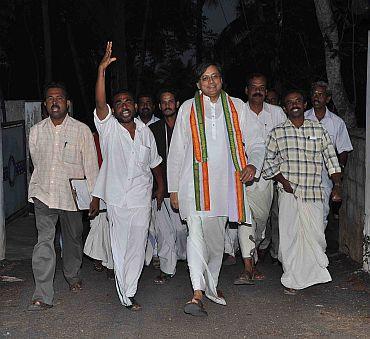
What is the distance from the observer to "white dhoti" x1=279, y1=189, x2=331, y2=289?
7.56 meters

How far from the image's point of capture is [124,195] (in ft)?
23.5

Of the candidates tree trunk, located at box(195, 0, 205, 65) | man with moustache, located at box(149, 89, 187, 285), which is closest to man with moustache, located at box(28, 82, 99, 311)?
man with moustache, located at box(149, 89, 187, 285)

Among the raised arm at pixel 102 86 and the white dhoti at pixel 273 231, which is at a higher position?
the raised arm at pixel 102 86

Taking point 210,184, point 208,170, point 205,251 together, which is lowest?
point 205,251

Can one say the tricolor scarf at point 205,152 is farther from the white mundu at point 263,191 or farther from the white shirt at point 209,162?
the white mundu at point 263,191

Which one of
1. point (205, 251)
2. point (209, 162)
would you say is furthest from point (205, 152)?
point (205, 251)

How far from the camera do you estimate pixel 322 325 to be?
6.53 m

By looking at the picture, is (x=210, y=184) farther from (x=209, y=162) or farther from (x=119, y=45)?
(x=119, y=45)

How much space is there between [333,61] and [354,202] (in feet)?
8.61

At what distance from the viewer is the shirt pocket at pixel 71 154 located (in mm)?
7328

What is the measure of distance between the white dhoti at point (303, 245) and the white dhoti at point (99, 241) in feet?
6.40

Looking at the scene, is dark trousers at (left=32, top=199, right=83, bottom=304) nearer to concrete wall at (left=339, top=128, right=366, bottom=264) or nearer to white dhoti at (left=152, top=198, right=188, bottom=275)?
white dhoti at (left=152, top=198, right=188, bottom=275)

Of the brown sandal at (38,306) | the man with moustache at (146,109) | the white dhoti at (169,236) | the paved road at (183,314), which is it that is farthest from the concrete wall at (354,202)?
the brown sandal at (38,306)

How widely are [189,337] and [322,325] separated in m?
1.07
